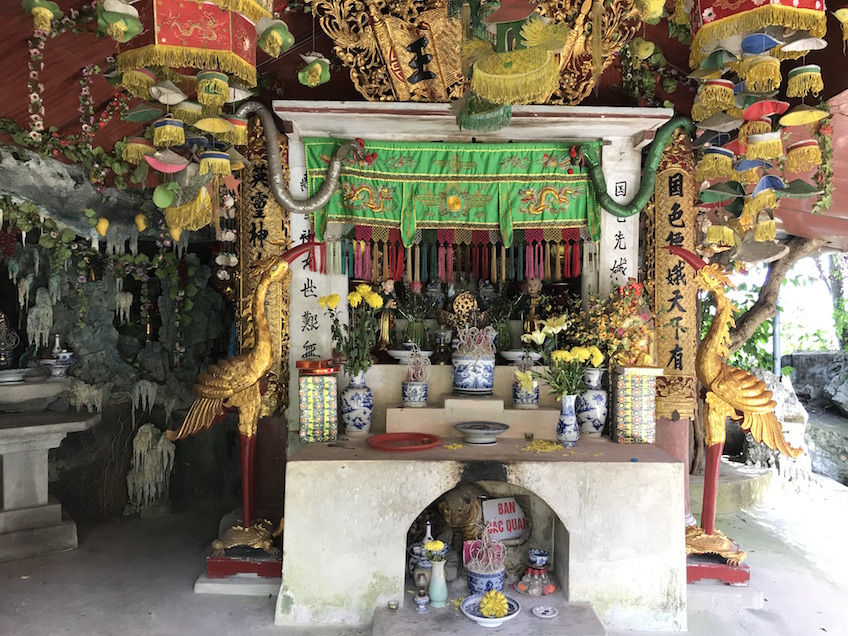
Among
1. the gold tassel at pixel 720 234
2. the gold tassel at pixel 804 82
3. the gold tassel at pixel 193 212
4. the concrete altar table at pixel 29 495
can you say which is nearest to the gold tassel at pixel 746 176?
the gold tassel at pixel 720 234

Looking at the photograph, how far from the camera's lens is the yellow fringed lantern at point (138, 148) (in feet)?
13.0

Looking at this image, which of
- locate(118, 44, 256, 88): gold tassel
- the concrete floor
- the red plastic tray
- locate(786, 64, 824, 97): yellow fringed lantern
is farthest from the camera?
the red plastic tray

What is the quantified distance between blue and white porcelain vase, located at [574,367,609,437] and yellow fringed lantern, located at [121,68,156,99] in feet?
11.6

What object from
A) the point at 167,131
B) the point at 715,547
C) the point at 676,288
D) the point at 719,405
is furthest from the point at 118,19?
the point at 715,547

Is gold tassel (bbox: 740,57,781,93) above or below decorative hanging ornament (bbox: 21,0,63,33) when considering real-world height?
below

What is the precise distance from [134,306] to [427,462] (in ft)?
14.5

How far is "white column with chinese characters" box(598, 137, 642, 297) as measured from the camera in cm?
497

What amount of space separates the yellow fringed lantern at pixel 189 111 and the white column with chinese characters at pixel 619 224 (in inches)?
121

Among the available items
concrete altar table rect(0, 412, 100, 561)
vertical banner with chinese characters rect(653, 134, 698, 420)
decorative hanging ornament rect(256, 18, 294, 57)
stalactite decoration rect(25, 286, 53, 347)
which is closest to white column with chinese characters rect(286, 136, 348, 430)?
decorative hanging ornament rect(256, 18, 294, 57)

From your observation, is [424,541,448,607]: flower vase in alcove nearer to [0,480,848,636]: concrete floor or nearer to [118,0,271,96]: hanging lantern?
[0,480,848,636]: concrete floor

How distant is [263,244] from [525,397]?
2391 millimetres

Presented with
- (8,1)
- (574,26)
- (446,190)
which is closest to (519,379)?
(446,190)

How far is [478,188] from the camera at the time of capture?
4.99 meters

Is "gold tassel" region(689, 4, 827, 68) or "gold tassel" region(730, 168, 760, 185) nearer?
"gold tassel" region(689, 4, 827, 68)
